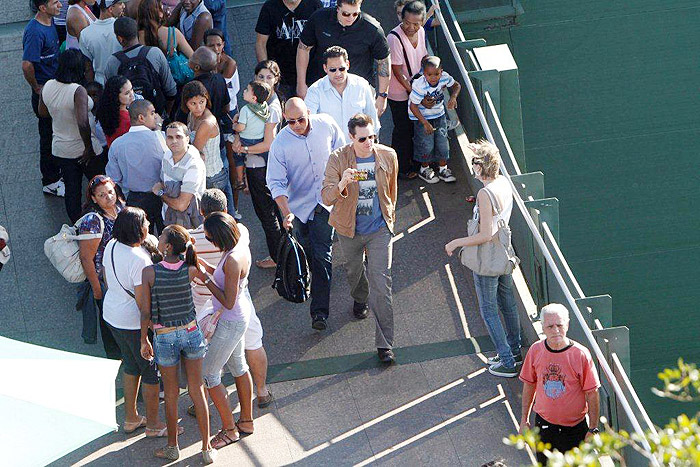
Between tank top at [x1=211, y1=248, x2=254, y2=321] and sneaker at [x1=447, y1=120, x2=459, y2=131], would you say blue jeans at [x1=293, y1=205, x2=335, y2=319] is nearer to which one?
tank top at [x1=211, y1=248, x2=254, y2=321]

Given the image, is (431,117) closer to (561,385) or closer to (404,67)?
(404,67)

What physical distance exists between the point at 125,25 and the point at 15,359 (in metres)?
4.62

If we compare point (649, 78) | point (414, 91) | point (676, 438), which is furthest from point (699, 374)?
point (649, 78)

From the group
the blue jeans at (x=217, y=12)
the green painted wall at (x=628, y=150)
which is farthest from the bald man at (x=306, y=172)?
the green painted wall at (x=628, y=150)

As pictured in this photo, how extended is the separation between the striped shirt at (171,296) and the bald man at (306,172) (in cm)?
148

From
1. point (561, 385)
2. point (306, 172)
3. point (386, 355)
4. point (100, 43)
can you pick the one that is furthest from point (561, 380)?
point (100, 43)

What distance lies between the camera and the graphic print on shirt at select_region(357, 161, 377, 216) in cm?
822

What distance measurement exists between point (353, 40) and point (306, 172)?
196 cm

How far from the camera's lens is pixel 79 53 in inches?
Result: 377

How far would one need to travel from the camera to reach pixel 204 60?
31.4 ft

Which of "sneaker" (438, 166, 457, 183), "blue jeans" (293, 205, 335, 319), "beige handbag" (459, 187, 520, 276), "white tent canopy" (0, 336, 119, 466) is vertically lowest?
"sneaker" (438, 166, 457, 183)

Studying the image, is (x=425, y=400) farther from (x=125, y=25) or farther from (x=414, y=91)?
(x=125, y=25)

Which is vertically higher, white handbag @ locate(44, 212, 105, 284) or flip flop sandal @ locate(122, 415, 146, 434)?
white handbag @ locate(44, 212, 105, 284)

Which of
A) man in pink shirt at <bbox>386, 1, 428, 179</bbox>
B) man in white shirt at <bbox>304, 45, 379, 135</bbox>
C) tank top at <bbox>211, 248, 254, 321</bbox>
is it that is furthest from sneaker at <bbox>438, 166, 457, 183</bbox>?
tank top at <bbox>211, 248, 254, 321</bbox>
